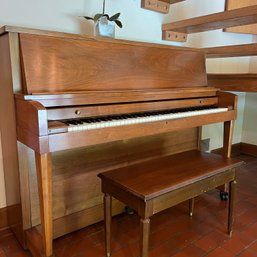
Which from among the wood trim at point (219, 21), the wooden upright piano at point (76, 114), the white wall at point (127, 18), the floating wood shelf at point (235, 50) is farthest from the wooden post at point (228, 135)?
the white wall at point (127, 18)

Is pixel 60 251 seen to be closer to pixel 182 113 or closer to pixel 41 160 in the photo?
pixel 41 160

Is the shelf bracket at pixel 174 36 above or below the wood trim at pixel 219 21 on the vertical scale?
below

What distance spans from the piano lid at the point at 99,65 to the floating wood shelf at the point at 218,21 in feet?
0.69

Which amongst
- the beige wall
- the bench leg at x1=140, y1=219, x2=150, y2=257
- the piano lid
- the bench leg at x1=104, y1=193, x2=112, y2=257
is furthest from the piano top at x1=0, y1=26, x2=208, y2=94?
the beige wall

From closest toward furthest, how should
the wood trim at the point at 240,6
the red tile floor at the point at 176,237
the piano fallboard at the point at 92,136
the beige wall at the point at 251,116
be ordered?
the piano fallboard at the point at 92,136 < the red tile floor at the point at 176,237 < the wood trim at the point at 240,6 < the beige wall at the point at 251,116

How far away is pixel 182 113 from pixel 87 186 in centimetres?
74

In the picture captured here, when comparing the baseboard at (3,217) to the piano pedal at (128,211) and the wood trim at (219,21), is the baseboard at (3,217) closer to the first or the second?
the piano pedal at (128,211)

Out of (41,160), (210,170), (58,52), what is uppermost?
(58,52)

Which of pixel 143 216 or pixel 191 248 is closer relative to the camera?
pixel 143 216

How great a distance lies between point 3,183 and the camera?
5.47ft

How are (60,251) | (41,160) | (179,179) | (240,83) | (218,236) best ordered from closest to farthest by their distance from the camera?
1. (41,160)
2. (179,179)
3. (60,251)
4. (218,236)
5. (240,83)

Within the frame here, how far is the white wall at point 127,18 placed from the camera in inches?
62.7

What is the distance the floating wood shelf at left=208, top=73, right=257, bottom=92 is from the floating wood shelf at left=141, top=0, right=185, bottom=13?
2.36 ft

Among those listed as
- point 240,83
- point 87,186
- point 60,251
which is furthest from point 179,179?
point 240,83
